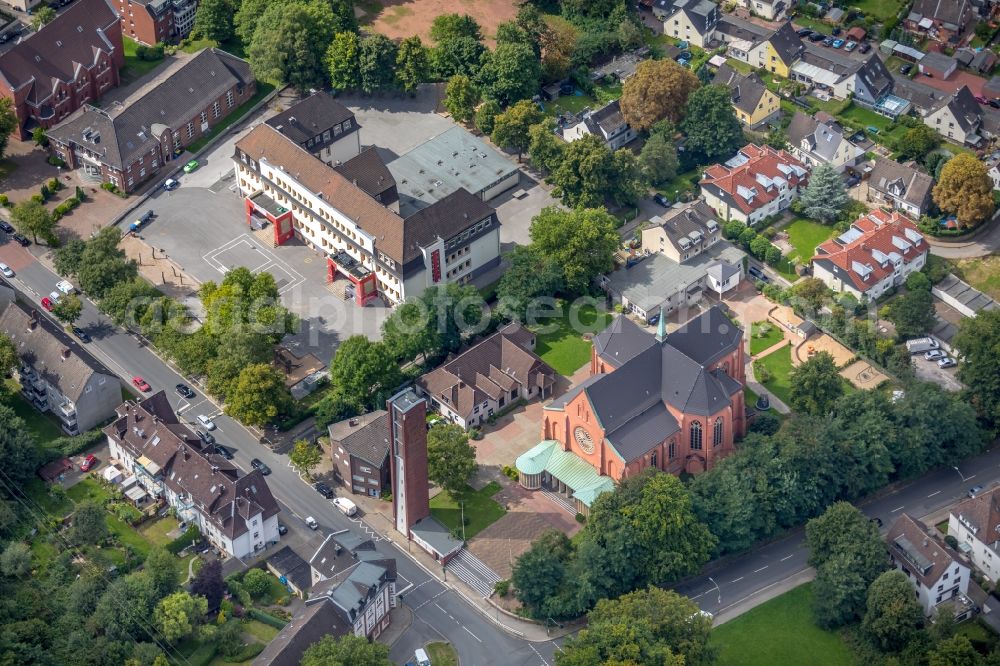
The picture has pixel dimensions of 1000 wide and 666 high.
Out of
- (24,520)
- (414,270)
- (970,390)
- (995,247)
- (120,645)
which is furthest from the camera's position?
(995,247)

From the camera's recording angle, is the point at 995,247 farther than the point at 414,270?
Yes

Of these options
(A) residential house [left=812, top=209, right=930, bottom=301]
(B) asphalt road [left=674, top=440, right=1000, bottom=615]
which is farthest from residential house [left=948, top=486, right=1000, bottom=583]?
(A) residential house [left=812, top=209, right=930, bottom=301]

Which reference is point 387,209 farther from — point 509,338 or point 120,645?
point 120,645

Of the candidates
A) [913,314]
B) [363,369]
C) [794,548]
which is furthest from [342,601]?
[913,314]

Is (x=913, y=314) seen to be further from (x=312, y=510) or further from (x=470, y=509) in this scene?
(x=312, y=510)

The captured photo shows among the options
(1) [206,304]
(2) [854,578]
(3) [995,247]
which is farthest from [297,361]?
(3) [995,247]
